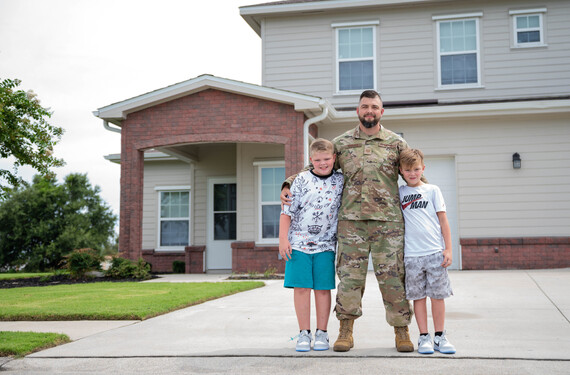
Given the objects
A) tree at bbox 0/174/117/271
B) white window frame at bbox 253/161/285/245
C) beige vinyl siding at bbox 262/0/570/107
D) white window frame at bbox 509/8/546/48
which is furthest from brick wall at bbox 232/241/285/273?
tree at bbox 0/174/117/271

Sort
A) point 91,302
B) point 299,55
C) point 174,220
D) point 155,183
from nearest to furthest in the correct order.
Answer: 1. point 91,302
2. point 299,55
3. point 174,220
4. point 155,183

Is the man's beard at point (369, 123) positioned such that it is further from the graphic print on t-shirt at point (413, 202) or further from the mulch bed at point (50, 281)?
the mulch bed at point (50, 281)

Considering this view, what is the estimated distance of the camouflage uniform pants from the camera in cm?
414

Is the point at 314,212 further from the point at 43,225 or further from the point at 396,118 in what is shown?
the point at 43,225

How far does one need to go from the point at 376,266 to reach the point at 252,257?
795 centimetres

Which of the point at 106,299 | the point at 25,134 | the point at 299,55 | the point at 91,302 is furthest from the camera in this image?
the point at 299,55

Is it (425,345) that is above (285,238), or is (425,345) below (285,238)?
below

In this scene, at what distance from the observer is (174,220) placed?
15625 mm

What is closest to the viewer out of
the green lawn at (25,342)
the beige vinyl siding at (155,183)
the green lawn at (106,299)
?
the green lawn at (25,342)

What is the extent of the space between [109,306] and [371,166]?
402 cm

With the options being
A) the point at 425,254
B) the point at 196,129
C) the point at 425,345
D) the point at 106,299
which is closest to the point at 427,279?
the point at 425,254

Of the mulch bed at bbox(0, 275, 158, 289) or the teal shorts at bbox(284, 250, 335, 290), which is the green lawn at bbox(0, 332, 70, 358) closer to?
the teal shorts at bbox(284, 250, 335, 290)

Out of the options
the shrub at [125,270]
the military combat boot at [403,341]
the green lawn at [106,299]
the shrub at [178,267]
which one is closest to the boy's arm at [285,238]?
the military combat boot at [403,341]

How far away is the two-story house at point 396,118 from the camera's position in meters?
11.4
